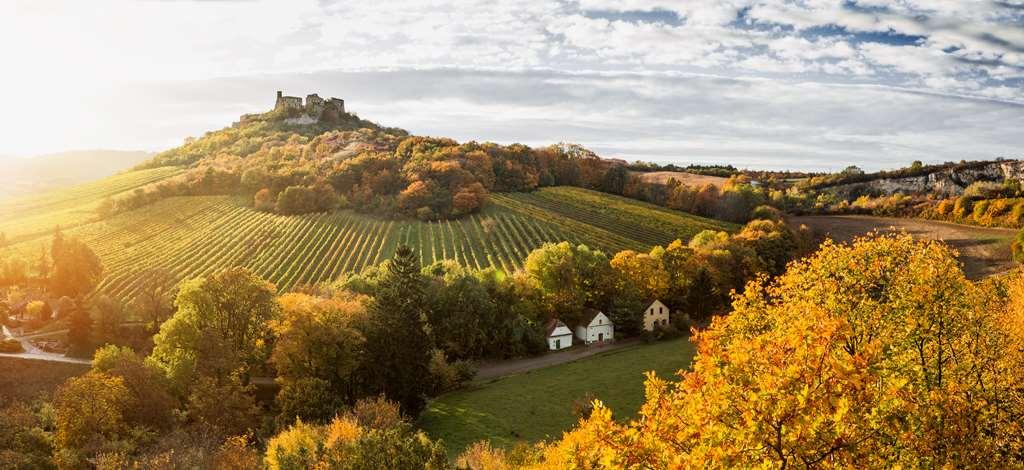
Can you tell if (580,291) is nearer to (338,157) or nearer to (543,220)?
(543,220)

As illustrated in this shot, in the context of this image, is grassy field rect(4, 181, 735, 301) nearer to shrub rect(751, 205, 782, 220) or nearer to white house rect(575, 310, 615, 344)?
shrub rect(751, 205, 782, 220)

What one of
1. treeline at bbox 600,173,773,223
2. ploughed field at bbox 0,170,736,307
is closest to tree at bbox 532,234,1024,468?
ploughed field at bbox 0,170,736,307

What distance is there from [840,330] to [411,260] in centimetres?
3578

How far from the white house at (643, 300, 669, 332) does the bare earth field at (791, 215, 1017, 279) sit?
27.2 meters

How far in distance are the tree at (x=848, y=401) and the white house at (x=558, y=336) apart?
39.2m

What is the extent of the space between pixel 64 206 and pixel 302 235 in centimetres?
4815

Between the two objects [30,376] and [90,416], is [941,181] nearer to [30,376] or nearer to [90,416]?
[90,416]

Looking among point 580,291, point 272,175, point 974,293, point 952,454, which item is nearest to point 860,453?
point 952,454

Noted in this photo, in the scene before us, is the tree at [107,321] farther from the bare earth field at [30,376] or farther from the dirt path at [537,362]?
the dirt path at [537,362]

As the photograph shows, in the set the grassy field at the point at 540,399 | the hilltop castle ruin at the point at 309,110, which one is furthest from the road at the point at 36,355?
the hilltop castle ruin at the point at 309,110

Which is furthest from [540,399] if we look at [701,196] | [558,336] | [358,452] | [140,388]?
[701,196]

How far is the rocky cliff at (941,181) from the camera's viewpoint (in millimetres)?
97625

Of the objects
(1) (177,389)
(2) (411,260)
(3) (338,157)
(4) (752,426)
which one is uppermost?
(3) (338,157)

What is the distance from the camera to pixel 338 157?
10625 centimetres
